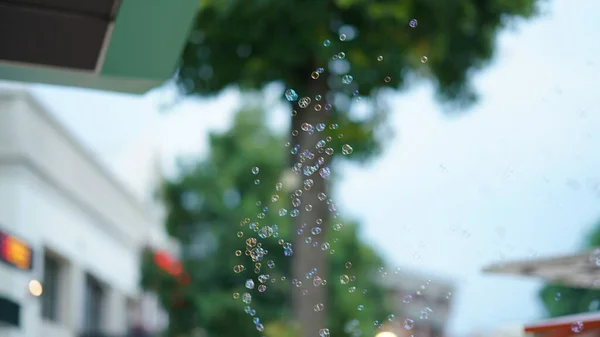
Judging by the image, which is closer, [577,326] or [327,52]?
[577,326]

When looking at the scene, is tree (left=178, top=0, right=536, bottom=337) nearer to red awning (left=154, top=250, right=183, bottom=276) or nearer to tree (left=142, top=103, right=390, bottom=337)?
tree (left=142, top=103, right=390, bottom=337)

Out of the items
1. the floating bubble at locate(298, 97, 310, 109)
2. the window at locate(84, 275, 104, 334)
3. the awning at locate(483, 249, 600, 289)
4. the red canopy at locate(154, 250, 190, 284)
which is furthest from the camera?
the red canopy at locate(154, 250, 190, 284)

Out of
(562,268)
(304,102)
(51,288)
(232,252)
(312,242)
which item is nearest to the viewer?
(562,268)

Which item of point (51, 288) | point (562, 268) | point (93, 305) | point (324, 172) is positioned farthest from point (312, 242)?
point (93, 305)

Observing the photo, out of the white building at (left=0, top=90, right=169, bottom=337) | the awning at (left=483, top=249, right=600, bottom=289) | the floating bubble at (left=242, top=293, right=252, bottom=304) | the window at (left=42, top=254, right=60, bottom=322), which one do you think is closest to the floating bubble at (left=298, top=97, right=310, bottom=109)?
the awning at (left=483, top=249, right=600, bottom=289)

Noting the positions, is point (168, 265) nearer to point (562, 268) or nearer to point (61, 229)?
point (61, 229)

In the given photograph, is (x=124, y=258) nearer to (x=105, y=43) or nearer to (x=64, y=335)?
(x=64, y=335)

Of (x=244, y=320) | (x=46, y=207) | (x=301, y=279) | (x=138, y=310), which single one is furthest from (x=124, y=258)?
(x=301, y=279)
